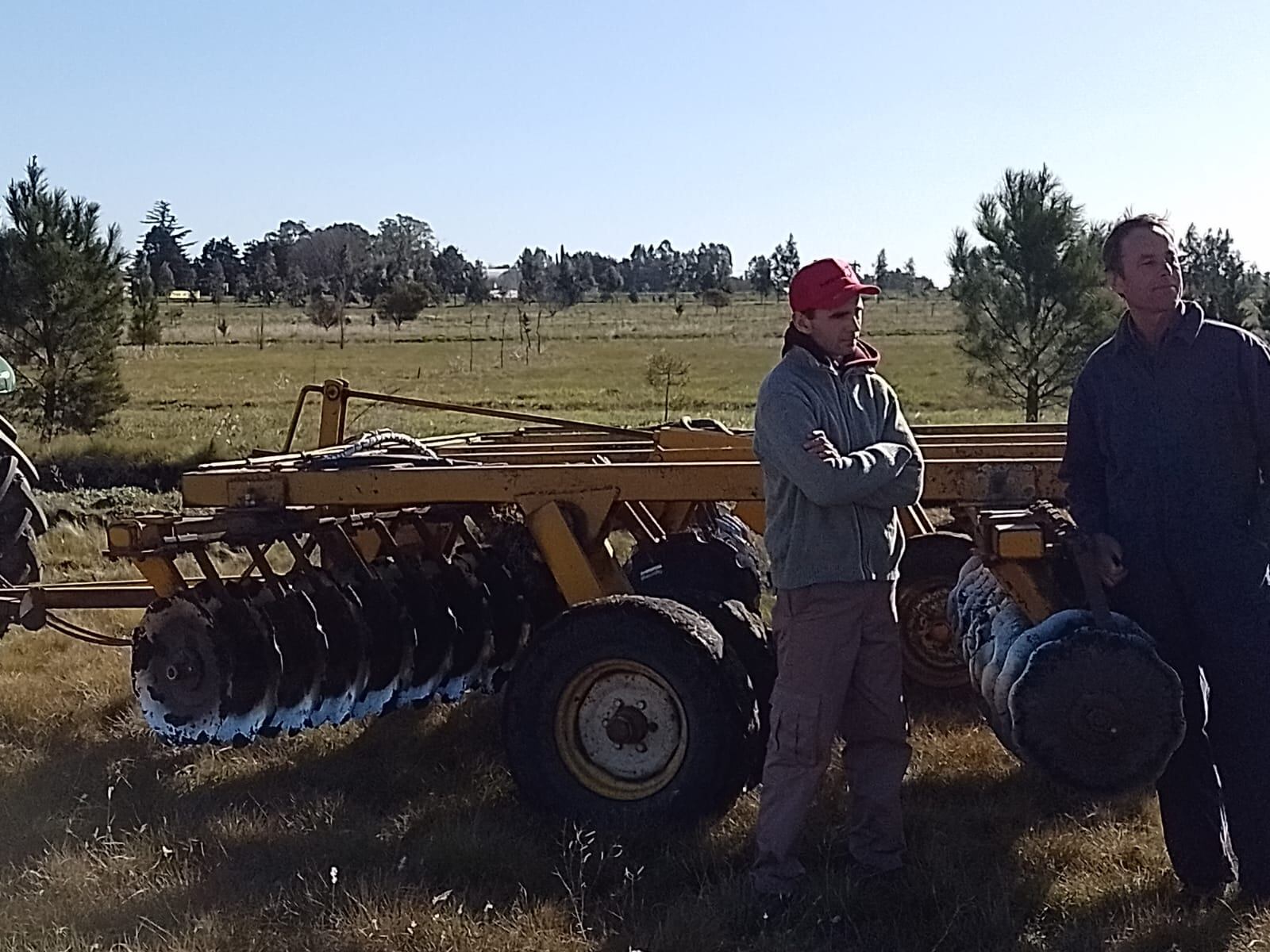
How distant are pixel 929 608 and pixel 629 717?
183 cm

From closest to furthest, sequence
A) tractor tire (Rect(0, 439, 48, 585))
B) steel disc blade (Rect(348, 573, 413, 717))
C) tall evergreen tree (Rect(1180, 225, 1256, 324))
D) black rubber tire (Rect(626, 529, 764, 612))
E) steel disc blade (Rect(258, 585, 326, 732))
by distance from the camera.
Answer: steel disc blade (Rect(258, 585, 326, 732))
steel disc blade (Rect(348, 573, 413, 717))
black rubber tire (Rect(626, 529, 764, 612))
tractor tire (Rect(0, 439, 48, 585))
tall evergreen tree (Rect(1180, 225, 1256, 324))

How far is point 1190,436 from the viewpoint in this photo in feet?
12.4

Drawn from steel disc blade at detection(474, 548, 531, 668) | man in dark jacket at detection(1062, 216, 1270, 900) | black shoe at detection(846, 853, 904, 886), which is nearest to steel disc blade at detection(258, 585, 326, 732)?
steel disc blade at detection(474, 548, 531, 668)

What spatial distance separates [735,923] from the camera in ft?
13.0

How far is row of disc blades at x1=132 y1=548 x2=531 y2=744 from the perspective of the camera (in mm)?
5344

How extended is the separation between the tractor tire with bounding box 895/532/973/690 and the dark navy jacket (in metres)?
1.94

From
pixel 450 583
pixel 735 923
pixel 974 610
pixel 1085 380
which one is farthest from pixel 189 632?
pixel 1085 380

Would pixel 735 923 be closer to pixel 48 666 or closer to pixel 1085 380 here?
pixel 1085 380

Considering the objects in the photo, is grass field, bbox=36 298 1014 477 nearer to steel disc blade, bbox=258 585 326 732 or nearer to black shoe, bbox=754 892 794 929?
steel disc blade, bbox=258 585 326 732

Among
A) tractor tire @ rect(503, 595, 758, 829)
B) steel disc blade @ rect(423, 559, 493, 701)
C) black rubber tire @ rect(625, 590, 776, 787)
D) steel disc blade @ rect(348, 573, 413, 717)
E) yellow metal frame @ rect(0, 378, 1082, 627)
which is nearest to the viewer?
tractor tire @ rect(503, 595, 758, 829)

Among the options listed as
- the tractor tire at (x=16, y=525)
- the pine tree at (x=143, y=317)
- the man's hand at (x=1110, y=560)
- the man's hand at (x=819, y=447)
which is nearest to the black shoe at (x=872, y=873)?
the man's hand at (x=1110, y=560)

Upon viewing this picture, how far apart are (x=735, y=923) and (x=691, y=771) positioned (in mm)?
639

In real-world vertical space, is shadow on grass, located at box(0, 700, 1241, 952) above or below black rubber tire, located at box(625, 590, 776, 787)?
below

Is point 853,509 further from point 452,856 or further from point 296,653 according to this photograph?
point 296,653
